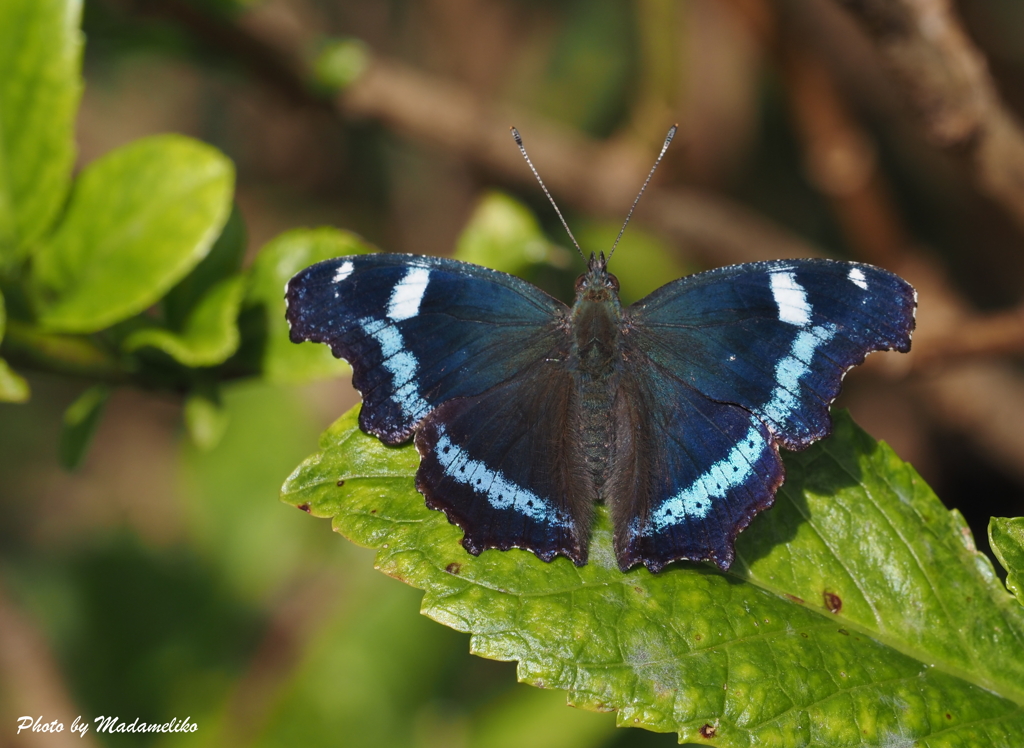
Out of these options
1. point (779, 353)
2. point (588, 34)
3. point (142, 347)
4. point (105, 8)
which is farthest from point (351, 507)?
point (588, 34)

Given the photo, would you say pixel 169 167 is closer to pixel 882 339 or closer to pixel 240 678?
pixel 882 339

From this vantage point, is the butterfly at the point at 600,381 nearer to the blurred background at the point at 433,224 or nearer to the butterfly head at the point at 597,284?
the butterfly head at the point at 597,284

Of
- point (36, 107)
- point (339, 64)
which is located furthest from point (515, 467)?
point (339, 64)

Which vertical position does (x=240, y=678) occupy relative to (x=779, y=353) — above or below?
below

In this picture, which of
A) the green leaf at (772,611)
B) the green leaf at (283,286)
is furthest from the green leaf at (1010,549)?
Answer: the green leaf at (283,286)

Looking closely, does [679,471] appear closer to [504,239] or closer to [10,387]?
[504,239]

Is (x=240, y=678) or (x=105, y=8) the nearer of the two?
(x=105, y=8)
